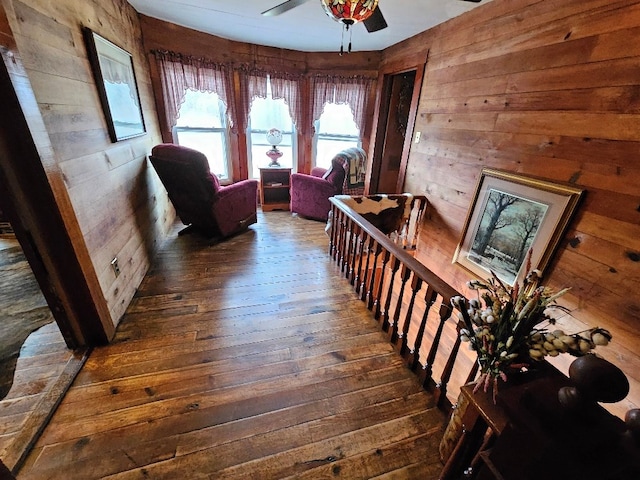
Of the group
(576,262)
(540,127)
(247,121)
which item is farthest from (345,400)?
(247,121)

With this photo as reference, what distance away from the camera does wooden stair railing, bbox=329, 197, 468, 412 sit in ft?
4.43

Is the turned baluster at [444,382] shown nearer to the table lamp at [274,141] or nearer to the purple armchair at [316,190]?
the purple armchair at [316,190]

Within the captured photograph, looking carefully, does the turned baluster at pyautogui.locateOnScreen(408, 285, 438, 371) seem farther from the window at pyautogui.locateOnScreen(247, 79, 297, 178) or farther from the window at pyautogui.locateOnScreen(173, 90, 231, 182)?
the window at pyautogui.locateOnScreen(247, 79, 297, 178)

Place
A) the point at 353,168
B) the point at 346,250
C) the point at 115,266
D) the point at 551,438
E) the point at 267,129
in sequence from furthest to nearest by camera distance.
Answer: the point at 267,129 → the point at 353,168 → the point at 346,250 → the point at 115,266 → the point at 551,438

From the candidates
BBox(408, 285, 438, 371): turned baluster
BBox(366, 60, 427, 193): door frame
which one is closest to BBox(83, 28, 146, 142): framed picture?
BBox(408, 285, 438, 371): turned baluster

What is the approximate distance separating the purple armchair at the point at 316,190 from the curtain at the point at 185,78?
5.18 feet

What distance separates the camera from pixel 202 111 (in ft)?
12.8

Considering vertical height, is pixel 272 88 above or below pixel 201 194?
above

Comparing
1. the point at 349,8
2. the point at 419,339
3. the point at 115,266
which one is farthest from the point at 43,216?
the point at 419,339

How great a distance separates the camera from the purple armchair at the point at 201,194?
253 cm

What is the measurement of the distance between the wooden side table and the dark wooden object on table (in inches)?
153

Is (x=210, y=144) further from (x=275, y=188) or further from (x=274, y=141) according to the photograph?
(x=275, y=188)

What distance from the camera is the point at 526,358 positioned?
85cm

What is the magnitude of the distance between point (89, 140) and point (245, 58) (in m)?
2.90
